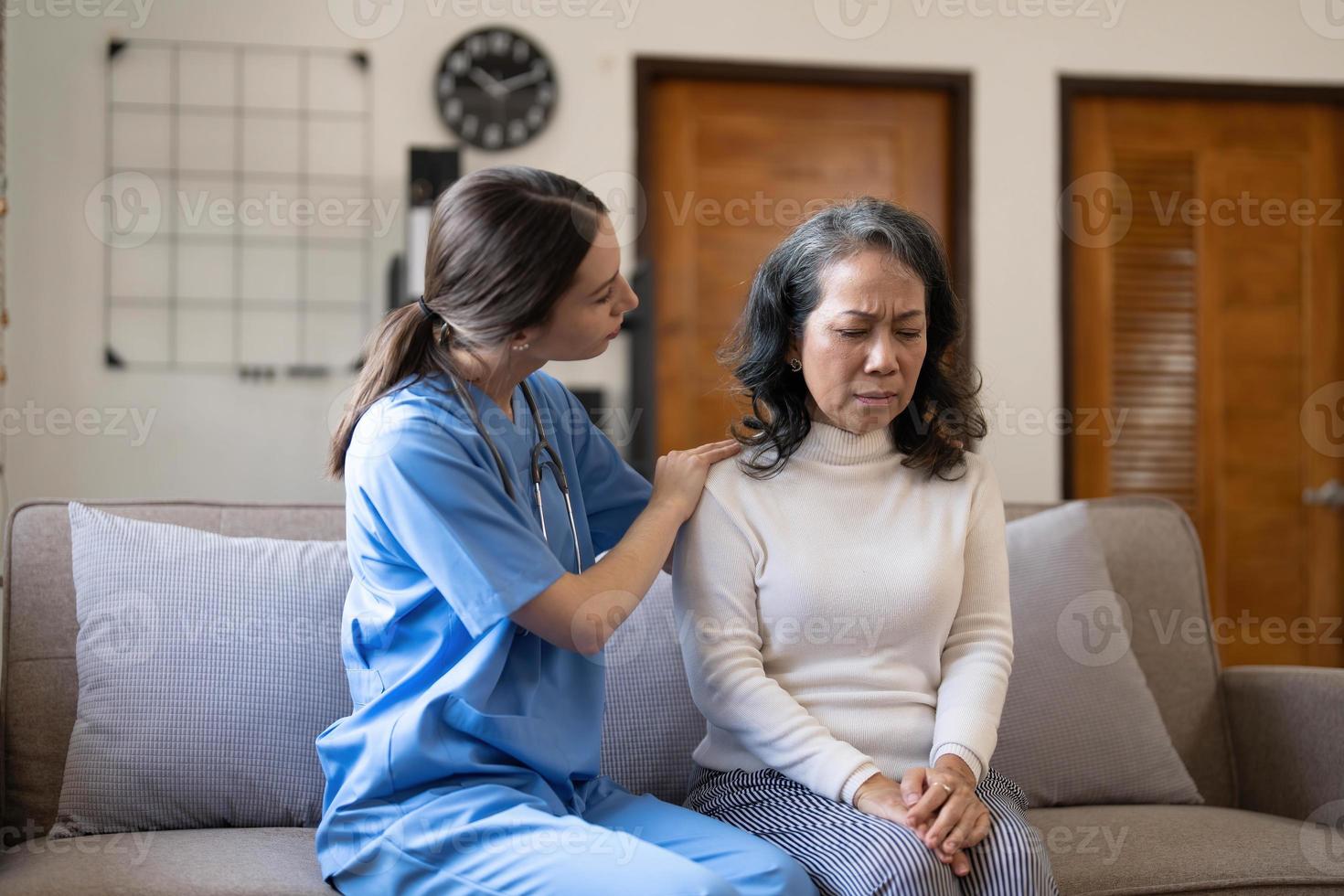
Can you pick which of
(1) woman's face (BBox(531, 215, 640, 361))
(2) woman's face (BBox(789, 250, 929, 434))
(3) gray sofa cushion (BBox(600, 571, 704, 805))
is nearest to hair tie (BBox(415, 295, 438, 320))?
(1) woman's face (BBox(531, 215, 640, 361))

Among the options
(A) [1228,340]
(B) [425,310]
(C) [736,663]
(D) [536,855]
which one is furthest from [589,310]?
(A) [1228,340]

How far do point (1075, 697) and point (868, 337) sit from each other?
0.65m

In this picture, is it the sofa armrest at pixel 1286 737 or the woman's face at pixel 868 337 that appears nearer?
the woman's face at pixel 868 337

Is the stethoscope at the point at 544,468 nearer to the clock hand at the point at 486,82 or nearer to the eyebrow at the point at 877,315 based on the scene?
the eyebrow at the point at 877,315

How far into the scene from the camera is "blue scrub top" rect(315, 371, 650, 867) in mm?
1230

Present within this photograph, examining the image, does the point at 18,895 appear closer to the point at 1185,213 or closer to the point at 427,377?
the point at 427,377

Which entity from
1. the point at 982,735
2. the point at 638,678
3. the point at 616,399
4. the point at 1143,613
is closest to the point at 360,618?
the point at 638,678

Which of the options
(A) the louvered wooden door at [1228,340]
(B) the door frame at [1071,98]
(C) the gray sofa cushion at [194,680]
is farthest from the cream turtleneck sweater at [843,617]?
(A) the louvered wooden door at [1228,340]

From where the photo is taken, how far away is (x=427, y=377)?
1344 mm

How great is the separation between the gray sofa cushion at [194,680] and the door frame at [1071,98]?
2.48 meters

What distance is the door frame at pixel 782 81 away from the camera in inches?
130

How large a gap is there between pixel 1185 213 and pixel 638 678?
271 cm

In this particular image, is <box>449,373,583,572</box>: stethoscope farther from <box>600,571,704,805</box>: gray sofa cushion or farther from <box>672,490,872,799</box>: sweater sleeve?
<box>600,571,704,805</box>: gray sofa cushion

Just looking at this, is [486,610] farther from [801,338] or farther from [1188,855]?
[1188,855]
